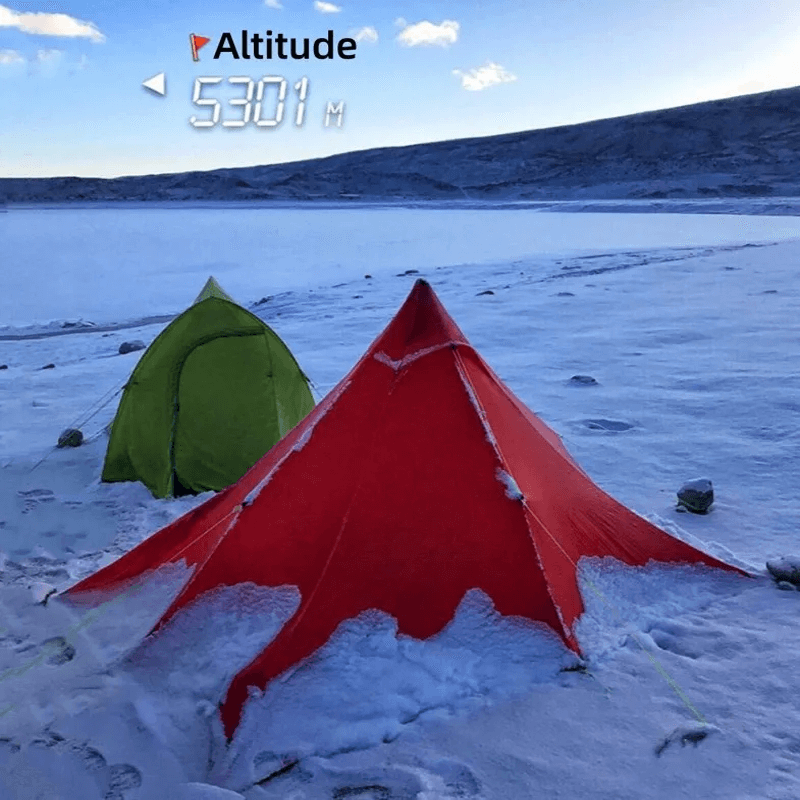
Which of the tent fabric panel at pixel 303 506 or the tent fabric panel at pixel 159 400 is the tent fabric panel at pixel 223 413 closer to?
the tent fabric panel at pixel 159 400

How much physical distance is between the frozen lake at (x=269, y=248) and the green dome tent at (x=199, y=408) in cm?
790

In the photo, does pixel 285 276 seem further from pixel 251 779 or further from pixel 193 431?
pixel 251 779

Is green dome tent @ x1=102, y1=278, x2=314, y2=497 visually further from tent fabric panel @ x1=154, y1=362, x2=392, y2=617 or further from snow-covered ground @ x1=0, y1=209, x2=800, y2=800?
tent fabric panel @ x1=154, y1=362, x2=392, y2=617

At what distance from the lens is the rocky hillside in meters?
43.9

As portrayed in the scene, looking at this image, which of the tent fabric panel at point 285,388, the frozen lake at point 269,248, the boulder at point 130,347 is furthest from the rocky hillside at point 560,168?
the tent fabric panel at point 285,388

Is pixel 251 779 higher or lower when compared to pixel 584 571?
lower

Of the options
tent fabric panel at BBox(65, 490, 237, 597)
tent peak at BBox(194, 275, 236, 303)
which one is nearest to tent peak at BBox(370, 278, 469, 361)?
tent fabric panel at BBox(65, 490, 237, 597)

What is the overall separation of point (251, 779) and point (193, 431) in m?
2.50

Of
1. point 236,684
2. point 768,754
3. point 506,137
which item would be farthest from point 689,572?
point 506,137

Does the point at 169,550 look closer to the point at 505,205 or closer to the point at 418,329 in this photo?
the point at 418,329

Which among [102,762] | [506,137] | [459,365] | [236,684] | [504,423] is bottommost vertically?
[102,762]

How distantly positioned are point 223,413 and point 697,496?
251cm

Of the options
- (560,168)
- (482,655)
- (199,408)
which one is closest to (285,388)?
(199,408)

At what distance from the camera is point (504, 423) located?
2.79 m
